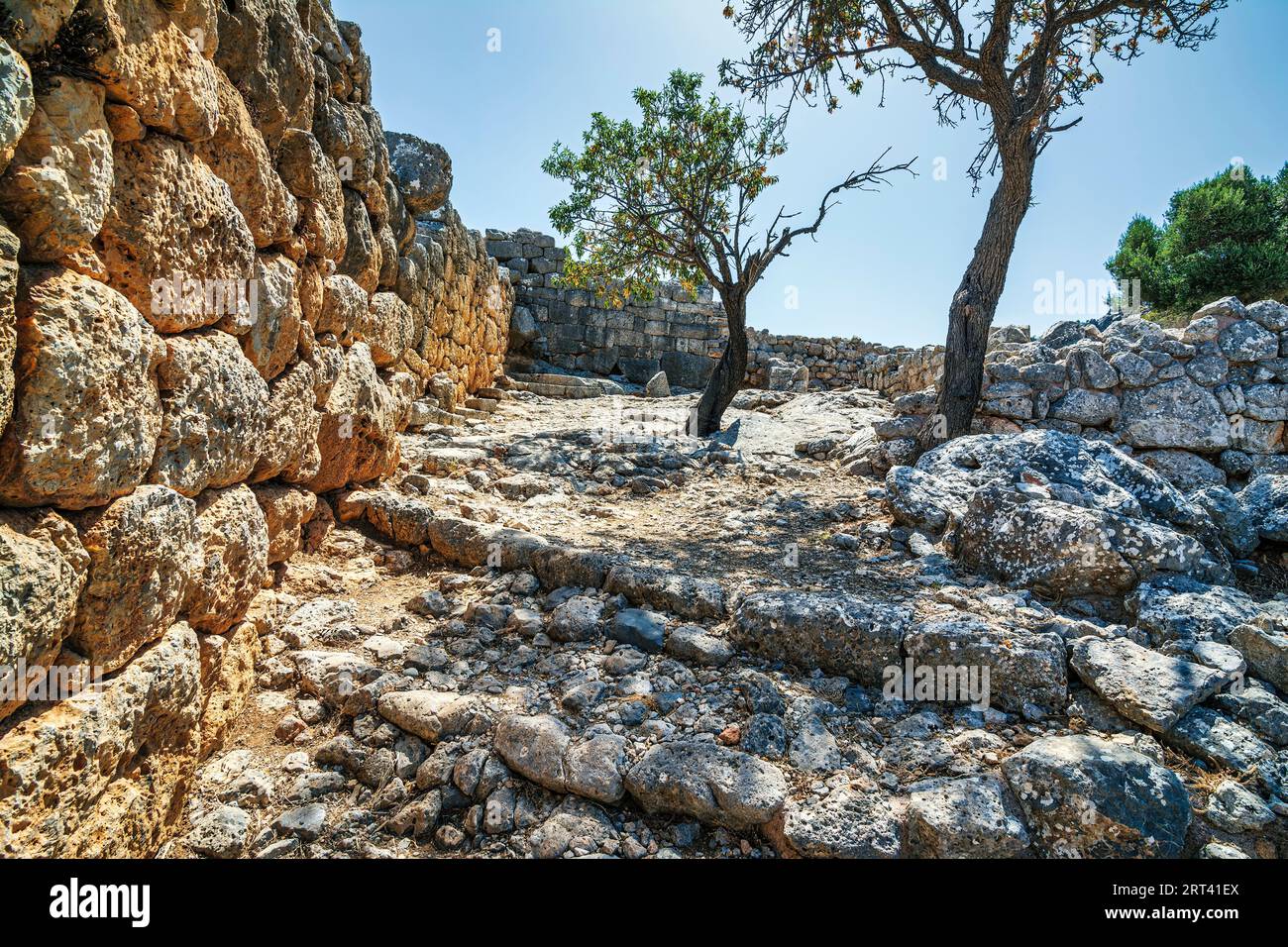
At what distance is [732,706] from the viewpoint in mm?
2508

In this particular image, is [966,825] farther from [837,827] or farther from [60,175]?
[60,175]

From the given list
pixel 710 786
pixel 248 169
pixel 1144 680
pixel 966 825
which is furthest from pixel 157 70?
pixel 1144 680

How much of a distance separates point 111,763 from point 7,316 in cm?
123

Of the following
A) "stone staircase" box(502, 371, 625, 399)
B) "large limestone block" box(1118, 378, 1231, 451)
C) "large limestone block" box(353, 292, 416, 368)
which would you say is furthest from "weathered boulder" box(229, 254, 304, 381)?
"stone staircase" box(502, 371, 625, 399)

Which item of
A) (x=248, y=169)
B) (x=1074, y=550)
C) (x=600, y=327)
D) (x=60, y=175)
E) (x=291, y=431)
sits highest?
(x=600, y=327)

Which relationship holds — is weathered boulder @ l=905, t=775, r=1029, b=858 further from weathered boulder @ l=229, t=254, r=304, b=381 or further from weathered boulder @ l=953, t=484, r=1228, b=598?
weathered boulder @ l=229, t=254, r=304, b=381

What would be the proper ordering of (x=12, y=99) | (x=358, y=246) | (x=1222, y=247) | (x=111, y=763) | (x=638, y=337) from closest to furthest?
(x=12, y=99), (x=111, y=763), (x=358, y=246), (x=638, y=337), (x=1222, y=247)

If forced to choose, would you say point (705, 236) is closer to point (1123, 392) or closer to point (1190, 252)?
point (1123, 392)

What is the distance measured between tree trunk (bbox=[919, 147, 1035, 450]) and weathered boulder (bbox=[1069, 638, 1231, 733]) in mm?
3529

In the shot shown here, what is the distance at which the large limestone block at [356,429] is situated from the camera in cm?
377

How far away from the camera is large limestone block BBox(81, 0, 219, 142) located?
176cm
